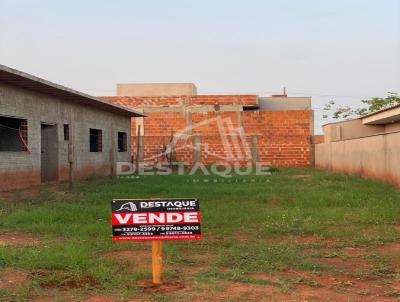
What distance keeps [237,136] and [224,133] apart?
2.51ft

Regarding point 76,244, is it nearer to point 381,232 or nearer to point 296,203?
point 381,232

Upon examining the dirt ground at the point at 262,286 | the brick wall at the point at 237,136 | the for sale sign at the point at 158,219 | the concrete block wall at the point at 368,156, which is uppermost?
the brick wall at the point at 237,136

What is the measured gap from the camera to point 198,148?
29.3 meters

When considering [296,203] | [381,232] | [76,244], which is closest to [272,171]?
[296,203]

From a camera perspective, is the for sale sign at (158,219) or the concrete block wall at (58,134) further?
the concrete block wall at (58,134)

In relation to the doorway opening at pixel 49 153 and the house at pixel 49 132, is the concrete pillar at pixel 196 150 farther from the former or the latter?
the doorway opening at pixel 49 153

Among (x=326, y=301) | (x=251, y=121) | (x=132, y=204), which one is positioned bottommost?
(x=326, y=301)

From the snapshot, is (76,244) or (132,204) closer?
(132,204)

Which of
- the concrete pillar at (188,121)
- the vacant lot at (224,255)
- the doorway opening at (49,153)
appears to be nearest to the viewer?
the vacant lot at (224,255)

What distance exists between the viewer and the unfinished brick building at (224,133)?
29094 mm

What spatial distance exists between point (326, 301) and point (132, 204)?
77.8 inches

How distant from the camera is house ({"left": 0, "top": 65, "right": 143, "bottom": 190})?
14.2 m

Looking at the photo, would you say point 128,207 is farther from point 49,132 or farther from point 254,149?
point 254,149

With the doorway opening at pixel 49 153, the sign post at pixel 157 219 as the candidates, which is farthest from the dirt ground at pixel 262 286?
the doorway opening at pixel 49 153
